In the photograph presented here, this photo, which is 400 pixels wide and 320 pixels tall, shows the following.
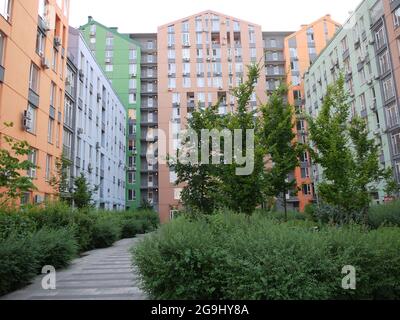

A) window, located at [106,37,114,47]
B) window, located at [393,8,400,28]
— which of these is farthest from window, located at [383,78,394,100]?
window, located at [106,37,114,47]

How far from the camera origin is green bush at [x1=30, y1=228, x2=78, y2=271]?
1088 centimetres

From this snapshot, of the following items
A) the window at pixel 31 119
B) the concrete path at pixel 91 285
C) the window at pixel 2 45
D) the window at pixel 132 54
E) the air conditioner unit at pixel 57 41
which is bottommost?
the concrete path at pixel 91 285

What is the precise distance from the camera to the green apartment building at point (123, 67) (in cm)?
6069

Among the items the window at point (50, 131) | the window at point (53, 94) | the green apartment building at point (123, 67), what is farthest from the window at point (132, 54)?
the window at point (50, 131)

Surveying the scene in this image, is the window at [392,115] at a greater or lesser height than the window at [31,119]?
greater

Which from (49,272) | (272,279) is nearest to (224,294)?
(272,279)

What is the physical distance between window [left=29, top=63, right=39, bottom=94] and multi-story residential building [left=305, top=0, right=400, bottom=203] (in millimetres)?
22594

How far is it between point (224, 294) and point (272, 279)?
0.94 m

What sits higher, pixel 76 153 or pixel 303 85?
pixel 303 85

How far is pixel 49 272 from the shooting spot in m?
11.4

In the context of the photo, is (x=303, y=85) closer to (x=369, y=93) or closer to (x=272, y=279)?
(x=369, y=93)

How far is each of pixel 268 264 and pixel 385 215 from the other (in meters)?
14.7

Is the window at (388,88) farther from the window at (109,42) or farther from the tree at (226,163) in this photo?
the window at (109,42)

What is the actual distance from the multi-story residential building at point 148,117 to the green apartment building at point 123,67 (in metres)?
1.17
